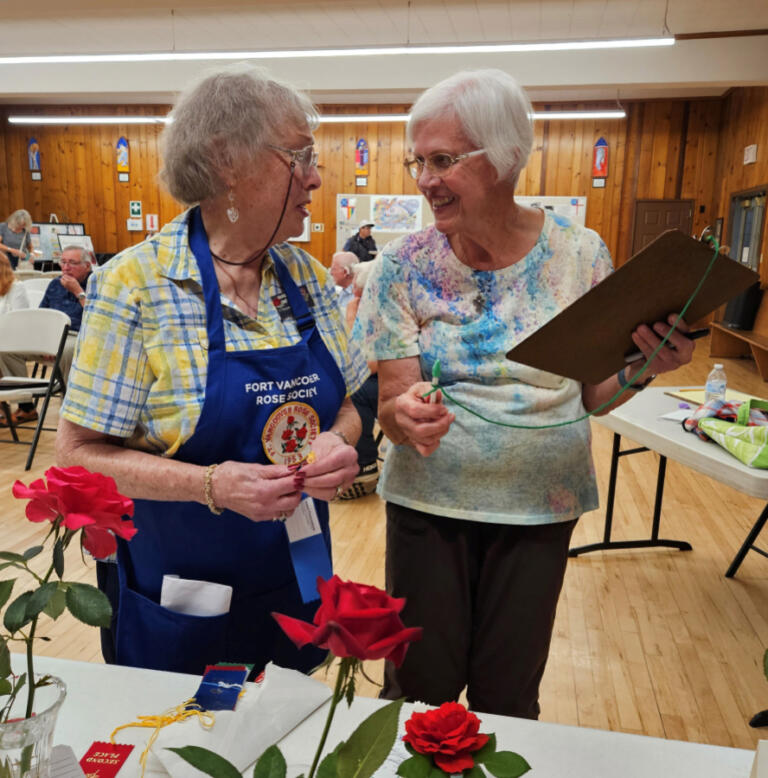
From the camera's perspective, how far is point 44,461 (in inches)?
197

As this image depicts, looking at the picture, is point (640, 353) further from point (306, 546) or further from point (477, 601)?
point (306, 546)

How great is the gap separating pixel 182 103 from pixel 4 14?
857 centimetres

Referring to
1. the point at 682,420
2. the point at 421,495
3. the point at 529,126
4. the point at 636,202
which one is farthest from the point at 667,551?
the point at 636,202

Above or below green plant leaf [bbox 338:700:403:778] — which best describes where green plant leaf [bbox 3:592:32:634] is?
above

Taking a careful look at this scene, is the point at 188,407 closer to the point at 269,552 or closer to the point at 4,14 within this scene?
the point at 269,552

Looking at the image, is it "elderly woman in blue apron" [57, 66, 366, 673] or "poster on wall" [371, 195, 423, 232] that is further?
"poster on wall" [371, 195, 423, 232]

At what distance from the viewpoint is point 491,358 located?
1.44 m

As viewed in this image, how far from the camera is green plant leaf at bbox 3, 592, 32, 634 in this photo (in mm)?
584

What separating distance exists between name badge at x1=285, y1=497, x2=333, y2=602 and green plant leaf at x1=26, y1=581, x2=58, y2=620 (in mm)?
724

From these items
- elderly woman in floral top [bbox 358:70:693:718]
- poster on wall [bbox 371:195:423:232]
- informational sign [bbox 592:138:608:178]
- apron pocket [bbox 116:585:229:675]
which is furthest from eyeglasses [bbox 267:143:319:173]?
informational sign [bbox 592:138:608:178]

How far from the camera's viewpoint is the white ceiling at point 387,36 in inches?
304

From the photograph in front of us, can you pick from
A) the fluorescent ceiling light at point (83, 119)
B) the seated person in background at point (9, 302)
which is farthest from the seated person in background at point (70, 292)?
the fluorescent ceiling light at point (83, 119)

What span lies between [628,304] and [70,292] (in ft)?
18.5

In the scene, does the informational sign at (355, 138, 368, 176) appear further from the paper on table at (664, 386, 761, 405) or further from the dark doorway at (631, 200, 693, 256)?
the paper on table at (664, 386, 761, 405)
